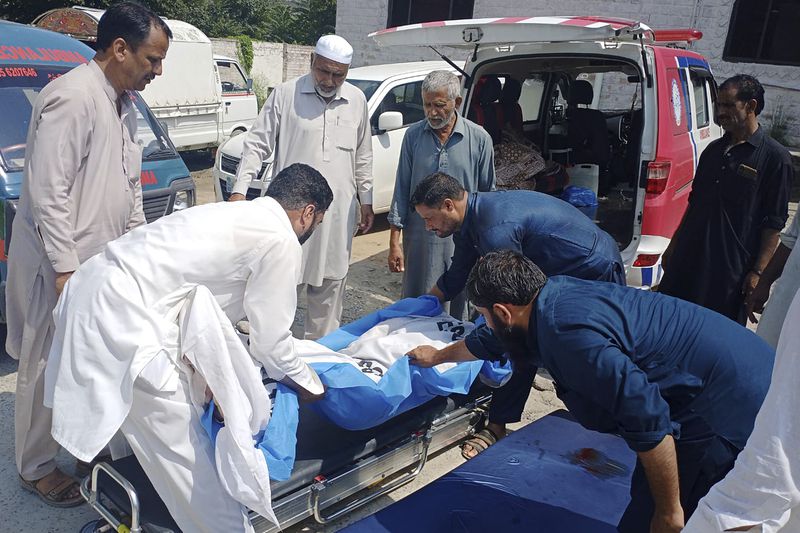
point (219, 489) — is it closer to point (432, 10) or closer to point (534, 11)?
point (534, 11)

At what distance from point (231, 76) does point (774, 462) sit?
12401mm

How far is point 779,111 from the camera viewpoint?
433 inches

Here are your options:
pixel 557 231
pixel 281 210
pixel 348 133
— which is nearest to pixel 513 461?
pixel 557 231

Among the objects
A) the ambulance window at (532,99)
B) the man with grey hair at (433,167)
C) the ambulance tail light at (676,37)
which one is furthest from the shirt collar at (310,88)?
the ambulance tail light at (676,37)

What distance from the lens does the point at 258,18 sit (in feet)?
103

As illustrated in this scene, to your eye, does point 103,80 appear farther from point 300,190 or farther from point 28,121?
point 28,121

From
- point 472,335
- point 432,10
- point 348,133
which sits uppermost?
point 432,10

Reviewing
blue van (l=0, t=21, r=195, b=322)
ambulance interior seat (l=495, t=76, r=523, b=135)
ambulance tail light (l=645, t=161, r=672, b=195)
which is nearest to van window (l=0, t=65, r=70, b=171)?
blue van (l=0, t=21, r=195, b=322)

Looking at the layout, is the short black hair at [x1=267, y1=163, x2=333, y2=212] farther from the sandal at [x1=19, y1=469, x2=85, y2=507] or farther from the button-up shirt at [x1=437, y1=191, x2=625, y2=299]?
the sandal at [x1=19, y1=469, x2=85, y2=507]

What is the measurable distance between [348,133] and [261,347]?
6.28 ft

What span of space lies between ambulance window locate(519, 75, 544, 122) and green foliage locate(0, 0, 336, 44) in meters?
17.8

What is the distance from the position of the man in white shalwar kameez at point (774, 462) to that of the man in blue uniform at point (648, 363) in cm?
42

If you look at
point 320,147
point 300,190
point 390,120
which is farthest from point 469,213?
point 390,120

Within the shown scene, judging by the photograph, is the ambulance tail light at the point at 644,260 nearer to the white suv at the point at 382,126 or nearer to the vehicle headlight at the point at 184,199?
the white suv at the point at 382,126
